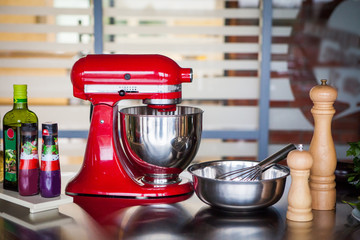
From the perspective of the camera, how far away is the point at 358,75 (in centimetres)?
357

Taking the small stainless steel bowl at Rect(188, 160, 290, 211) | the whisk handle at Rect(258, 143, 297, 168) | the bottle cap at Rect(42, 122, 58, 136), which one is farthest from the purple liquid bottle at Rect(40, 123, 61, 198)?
the whisk handle at Rect(258, 143, 297, 168)

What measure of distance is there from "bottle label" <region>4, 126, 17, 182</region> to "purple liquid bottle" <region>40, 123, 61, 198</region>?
0.38 ft

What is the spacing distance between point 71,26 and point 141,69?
213cm

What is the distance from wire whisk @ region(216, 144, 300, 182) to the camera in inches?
56.0

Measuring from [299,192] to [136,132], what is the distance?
1.55ft

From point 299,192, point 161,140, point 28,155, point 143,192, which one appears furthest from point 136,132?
point 299,192

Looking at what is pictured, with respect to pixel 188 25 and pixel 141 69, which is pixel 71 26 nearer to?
pixel 188 25

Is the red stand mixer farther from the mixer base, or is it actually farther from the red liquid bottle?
the red liquid bottle

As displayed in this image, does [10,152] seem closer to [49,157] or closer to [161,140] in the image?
[49,157]

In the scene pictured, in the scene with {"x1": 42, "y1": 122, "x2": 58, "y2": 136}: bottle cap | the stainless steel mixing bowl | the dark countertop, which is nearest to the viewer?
the dark countertop

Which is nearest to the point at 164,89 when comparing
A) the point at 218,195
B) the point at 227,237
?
the point at 218,195

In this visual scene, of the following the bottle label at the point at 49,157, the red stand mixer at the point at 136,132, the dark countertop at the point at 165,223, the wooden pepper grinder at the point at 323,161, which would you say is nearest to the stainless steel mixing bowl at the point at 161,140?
the red stand mixer at the point at 136,132

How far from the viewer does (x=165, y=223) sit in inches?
51.4

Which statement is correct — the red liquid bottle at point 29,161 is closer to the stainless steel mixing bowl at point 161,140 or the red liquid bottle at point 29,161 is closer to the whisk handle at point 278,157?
the stainless steel mixing bowl at point 161,140
